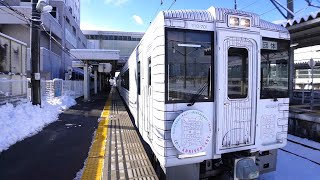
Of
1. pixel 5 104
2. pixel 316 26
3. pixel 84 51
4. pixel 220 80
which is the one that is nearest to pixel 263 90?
pixel 220 80

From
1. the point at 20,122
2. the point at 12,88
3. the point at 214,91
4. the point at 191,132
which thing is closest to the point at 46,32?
the point at 12,88

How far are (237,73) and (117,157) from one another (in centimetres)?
297

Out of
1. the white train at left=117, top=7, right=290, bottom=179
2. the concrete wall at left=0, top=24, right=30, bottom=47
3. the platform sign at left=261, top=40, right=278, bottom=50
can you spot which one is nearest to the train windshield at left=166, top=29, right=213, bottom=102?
the white train at left=117, top=7, right=290, bottom=179

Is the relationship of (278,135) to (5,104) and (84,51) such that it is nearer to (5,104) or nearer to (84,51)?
(5,104)

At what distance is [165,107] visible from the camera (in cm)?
355

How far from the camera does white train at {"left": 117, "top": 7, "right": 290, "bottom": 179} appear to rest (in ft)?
11.8

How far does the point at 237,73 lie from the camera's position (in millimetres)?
4035

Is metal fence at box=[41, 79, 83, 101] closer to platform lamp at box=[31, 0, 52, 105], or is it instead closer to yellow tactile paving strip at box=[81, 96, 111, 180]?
platform lamp at box=[31, 0, 52, 105]

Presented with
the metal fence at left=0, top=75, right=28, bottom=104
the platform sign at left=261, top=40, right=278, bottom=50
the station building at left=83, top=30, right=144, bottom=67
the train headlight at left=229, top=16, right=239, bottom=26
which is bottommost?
the metal fence at left=0, top=75, right=28, bottom=104

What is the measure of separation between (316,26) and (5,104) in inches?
503

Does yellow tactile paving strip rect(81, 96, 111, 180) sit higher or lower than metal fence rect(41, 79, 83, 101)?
lower

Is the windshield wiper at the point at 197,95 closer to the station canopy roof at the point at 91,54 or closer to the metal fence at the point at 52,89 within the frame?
the metal fence at the point at 52,89

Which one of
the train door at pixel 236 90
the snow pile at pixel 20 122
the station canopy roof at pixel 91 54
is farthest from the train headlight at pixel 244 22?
the station canopy roof at pixel 91 54

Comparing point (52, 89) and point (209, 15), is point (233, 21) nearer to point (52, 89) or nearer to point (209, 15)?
point (209, 15)
